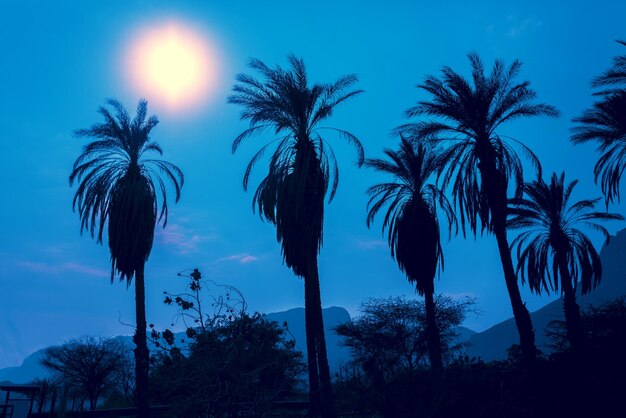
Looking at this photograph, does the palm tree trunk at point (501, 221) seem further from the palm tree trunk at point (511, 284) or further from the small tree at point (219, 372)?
the small tree at point (219, 372)

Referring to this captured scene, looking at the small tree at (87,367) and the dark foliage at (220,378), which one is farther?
the small tree at (87,367)

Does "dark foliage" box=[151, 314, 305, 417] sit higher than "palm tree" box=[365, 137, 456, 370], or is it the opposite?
"palm tree" box=[365, 137, 456, 370]

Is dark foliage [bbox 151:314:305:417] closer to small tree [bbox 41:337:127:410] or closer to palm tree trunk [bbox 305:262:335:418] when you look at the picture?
palm tree trunk [bbox 305:262:335:418]

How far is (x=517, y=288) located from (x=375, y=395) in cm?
1135

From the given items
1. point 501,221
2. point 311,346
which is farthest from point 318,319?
point 501,221

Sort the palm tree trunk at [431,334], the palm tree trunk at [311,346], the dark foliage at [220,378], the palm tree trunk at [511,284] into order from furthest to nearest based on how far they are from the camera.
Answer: the palm tree trunk at [431,334], the palm tree trunk at [311,346], the palm tree trunk at [511,284], the dark foliage at [220,378]

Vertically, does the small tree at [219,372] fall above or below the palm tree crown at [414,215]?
below

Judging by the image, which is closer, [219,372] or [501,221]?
[219,372]

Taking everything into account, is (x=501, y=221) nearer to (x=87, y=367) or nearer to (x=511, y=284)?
(x=511, y=284)

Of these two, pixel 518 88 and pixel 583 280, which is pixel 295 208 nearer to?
pixel 518 88

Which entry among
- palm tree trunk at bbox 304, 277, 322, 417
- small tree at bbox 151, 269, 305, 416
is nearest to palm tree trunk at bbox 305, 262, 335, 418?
palm tree trunk at bbox 304, 277, 322, 417

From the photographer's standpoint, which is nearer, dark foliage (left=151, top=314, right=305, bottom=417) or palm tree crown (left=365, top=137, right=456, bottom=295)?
dark foliage (left=151, top=314, right=305, bottom=417)

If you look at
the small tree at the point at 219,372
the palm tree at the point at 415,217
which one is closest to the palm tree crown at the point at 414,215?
the palm tree at the point at 415,217

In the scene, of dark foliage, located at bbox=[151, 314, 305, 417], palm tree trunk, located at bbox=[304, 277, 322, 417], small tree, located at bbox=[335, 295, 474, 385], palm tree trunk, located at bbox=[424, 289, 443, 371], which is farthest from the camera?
small tree, located at bbox=[335, 295, 474, 385]
